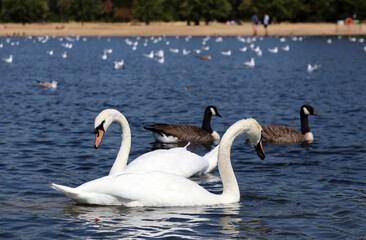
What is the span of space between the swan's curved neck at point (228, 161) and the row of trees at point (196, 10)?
107 meters

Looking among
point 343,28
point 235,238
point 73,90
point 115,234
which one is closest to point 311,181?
point 235,238

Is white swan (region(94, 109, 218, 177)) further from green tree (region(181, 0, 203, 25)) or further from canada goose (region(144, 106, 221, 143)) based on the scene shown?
green tree (region(181, 0, 203, 25))

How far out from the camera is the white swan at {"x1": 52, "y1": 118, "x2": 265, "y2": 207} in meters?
9.40

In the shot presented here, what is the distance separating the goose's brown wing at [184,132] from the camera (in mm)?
16281

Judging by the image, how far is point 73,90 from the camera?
29172mm

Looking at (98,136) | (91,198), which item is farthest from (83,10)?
(91,198)

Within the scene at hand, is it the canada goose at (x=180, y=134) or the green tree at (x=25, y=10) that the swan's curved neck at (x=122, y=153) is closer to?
the canada goose at (x=180, y=134)

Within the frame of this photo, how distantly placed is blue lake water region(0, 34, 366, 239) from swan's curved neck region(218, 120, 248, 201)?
0.26 m

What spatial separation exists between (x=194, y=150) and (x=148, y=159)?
4.75 meters

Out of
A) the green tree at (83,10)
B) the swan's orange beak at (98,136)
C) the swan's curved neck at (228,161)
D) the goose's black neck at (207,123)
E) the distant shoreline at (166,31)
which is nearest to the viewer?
the swan's curved neck at (228,161)

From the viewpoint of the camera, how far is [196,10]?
11838 cm

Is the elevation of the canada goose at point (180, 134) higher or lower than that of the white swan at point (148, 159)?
lower

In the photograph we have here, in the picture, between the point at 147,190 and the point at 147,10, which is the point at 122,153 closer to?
the point at 147,190

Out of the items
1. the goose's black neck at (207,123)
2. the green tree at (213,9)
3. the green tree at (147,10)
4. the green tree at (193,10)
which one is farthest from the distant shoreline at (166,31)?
the goose's black neck at (207,123)
